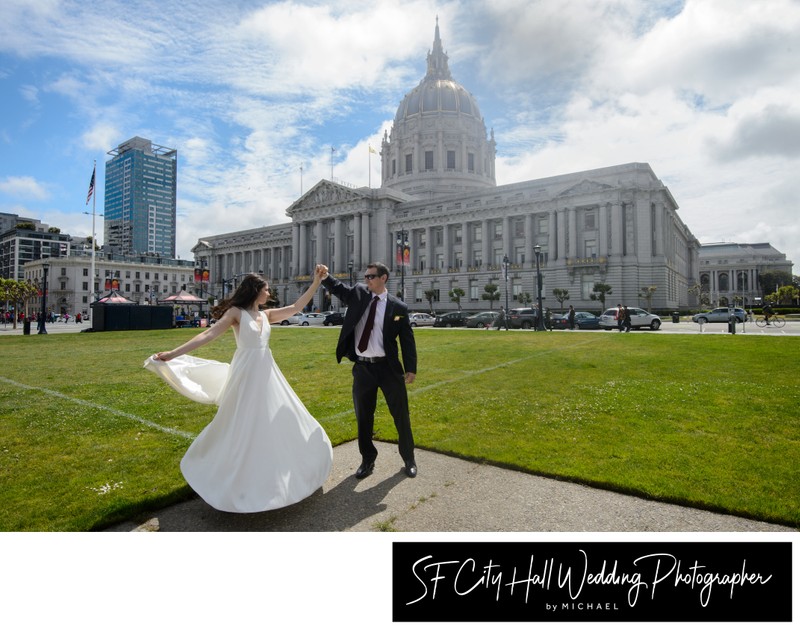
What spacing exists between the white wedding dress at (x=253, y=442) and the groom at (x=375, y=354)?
0.64m

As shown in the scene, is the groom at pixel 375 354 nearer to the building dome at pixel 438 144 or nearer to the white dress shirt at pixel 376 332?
the white dress shirt at pixel 376 332

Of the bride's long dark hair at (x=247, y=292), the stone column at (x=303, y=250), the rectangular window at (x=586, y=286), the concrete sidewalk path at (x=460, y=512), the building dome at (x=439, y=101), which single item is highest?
the building dome at (x=439, y=101)

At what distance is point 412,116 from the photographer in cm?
9919

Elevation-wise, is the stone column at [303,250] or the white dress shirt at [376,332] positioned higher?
the stone column at [303,250]

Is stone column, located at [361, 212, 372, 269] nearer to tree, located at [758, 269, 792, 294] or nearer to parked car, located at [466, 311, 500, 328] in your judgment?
parked car, located at [466, 311, 500, 328]

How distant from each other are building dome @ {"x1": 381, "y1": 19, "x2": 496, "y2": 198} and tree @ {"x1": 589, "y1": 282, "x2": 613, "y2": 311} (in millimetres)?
40517

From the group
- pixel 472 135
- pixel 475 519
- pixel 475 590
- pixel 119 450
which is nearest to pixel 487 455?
pixel 475 519

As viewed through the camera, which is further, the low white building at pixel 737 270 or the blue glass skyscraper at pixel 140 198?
the low white building at pixel 737 270

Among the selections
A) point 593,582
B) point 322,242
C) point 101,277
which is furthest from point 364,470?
point 101,277

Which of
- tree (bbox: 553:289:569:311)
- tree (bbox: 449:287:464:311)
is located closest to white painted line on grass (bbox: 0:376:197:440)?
tree (bbox: 553:289:569:311)

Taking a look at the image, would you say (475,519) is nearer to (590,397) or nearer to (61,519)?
(61,519)

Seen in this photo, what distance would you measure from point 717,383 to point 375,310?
325 inches

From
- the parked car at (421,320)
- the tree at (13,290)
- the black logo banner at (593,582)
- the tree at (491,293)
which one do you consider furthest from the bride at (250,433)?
the tree at (13,290)

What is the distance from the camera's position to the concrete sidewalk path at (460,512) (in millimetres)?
3420
